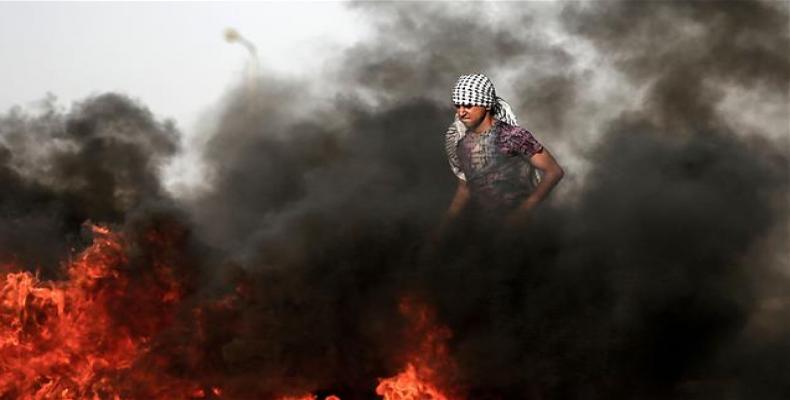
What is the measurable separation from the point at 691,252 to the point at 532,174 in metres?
1.97

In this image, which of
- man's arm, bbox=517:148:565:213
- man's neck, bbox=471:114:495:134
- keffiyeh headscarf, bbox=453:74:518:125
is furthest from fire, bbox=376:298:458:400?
keffiyeh headscarf, bbox=453:74:518:125

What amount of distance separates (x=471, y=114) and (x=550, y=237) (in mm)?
1651

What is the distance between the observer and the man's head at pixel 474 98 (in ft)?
33.5

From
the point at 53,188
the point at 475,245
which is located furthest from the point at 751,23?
the point at 53,188

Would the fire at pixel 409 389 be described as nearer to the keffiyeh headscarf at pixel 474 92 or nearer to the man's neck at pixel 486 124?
the man's neck at pixel 486 124

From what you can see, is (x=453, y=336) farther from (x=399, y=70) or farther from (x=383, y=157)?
(x=399, y=70)

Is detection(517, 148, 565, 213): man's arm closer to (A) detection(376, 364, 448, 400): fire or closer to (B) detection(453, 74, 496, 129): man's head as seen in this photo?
(B) detection(453, 74, 496, 129): man's head

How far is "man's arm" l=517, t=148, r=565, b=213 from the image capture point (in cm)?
1017

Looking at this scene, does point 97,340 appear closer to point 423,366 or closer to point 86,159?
point 423,366

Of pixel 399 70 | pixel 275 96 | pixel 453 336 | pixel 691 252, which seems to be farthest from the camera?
pixel 275 96

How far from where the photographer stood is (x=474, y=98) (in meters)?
10.2

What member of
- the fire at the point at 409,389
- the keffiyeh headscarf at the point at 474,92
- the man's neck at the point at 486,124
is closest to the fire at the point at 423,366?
the fire at the point at 409,389

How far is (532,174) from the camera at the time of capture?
10578 millimetres

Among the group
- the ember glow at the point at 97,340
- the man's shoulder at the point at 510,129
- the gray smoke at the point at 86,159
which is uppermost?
the gray smoke at the point at 86,159
